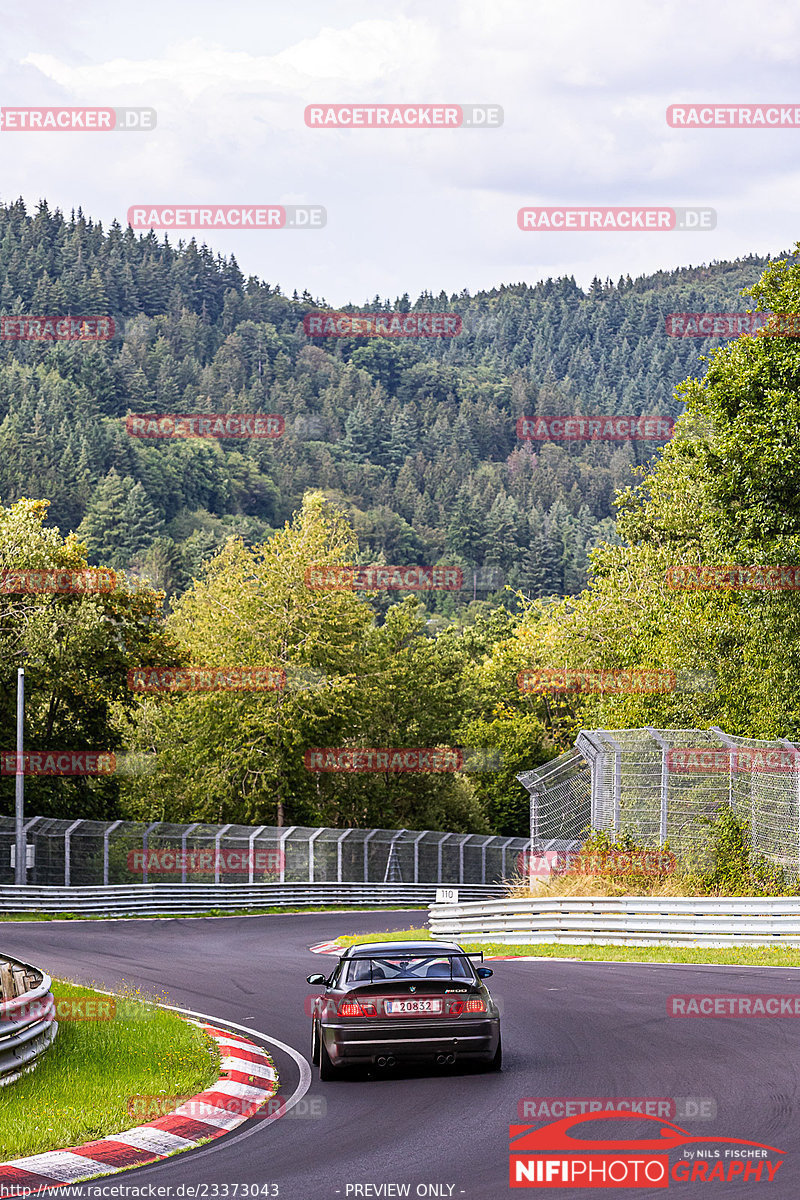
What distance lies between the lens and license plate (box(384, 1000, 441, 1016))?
35.7 ft

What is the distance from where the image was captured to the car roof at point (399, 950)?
11602 mm

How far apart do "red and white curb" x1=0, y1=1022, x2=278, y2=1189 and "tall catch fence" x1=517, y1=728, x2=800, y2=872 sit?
1271cm

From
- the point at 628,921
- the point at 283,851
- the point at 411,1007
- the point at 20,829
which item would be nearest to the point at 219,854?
the point at 283,851

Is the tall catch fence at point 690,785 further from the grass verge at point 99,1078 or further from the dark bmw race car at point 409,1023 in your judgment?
the dark bmw race car at point 409,1023

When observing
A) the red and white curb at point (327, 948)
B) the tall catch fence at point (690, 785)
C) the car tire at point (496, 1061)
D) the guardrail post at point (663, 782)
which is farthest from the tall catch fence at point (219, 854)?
the car tire at point (496, 1061)

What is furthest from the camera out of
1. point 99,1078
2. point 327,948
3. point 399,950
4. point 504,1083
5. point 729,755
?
point 327,948

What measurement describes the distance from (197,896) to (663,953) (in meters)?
21.3

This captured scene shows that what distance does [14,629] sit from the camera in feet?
146

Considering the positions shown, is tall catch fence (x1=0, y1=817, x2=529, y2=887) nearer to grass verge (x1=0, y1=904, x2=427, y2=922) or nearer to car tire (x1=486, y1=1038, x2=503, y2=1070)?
grass verge (x1=0, y1=904, x2=427, y2=922)

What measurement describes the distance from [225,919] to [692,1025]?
85.1ft

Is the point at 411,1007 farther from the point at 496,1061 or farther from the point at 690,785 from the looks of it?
the point at 690,785

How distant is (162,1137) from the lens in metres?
8.89

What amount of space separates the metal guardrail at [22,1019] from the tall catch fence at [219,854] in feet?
82.5

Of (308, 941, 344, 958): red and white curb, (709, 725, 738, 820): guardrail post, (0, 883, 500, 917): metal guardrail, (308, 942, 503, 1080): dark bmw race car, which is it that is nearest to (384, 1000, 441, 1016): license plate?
(308, 942, 503, 1080): dark bmw race car
